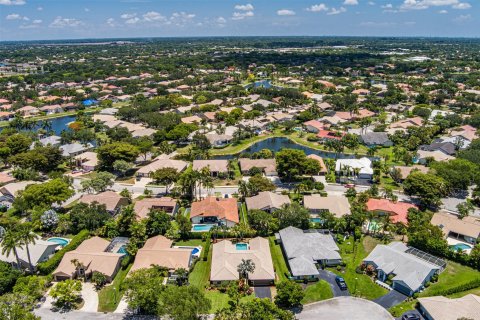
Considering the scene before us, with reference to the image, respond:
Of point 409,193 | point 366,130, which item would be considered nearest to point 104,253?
point 409,193

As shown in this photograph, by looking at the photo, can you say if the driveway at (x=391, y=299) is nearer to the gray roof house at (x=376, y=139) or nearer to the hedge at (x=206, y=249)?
the hedge at (x=206, y=249)

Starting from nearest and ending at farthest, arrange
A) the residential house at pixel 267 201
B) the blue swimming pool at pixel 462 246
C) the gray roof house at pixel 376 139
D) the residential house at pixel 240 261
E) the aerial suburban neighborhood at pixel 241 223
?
1. the aerial suburban neighborhood at pixel 241 223
2. the residential house at pixel 240 261
3. the blue swimming pool at pixel 462 246
4. the residential house at pixel 267 201
5. the gray roof house at pixel 376 139

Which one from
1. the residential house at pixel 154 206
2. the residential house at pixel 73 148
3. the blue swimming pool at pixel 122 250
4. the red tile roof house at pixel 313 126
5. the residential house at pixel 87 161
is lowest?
the blue swimming pool at pixel 122 250

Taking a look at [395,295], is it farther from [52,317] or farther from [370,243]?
[52,317]

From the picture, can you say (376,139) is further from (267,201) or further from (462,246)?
(267,201)

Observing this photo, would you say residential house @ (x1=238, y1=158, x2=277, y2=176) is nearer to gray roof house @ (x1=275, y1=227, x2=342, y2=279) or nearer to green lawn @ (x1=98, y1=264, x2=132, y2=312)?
gray roof house @ (x1=275, y1=227, x2=342, y2=279)

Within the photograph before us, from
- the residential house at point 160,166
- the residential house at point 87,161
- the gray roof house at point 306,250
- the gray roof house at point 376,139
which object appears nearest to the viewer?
the gray roof house at point 306,250

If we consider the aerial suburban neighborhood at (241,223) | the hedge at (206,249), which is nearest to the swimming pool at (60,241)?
the aerial suburban neighborhood at (241,223)
